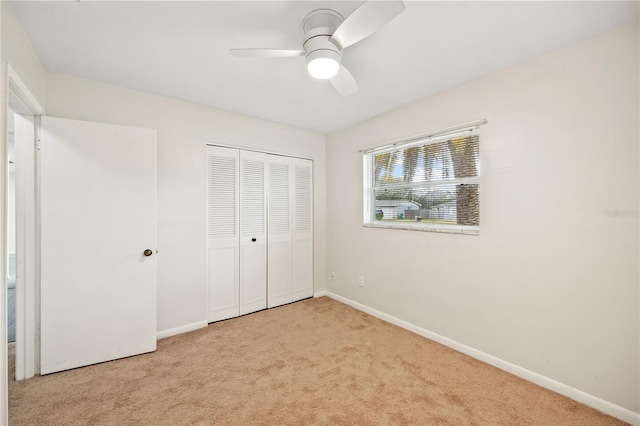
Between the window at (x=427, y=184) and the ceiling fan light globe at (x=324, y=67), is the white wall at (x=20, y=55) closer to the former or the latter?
the ceiling fan light globe at (x=324, y=67)

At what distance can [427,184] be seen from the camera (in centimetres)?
278

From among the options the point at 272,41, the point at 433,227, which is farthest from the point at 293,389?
the point at 272,41

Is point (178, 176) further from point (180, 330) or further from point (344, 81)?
point (344, 81)

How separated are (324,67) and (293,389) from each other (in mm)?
2138

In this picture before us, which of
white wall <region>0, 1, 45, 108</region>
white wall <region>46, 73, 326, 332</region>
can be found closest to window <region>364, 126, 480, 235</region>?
white wall <region>46, 73, 326, 332</region>

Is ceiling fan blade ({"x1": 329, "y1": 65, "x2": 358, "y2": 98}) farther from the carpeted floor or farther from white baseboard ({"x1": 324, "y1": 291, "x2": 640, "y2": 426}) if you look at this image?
white baseboard ({"x1": 324, "y1": 291, "x2": 640, "y2": 426})

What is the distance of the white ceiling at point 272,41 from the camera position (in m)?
1.55

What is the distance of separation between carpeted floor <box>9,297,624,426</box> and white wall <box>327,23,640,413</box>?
11.6 inches

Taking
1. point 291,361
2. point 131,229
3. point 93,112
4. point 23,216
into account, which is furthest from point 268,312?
point 93,112

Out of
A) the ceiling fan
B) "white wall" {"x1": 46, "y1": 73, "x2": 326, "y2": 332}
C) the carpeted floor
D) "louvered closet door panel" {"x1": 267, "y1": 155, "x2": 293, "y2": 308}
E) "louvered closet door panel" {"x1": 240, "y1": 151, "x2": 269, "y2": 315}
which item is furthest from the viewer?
"louvered closet door panel" {"x1": 267, "y1": 155, "x2": 293, "y2": 308}

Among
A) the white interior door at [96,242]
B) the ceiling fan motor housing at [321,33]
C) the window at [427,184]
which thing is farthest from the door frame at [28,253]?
the window at [427,184]

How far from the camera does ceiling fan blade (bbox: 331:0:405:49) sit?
1.22 meters

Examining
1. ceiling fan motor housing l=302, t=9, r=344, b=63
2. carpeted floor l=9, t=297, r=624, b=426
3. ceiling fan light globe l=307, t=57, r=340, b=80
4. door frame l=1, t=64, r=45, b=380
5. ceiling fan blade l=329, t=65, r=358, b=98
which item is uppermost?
ceiling fan motor housing l=302, t=9, r=344, b=63

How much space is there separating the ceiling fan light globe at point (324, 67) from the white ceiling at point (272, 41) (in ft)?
0.85
